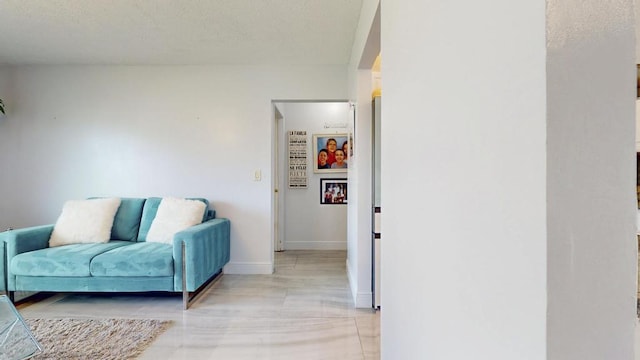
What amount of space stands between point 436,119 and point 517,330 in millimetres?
520

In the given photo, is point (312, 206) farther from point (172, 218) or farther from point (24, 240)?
point (24, 240)

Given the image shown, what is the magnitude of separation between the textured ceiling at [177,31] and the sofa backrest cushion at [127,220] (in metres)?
1.49

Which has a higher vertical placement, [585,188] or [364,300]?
[585,188]

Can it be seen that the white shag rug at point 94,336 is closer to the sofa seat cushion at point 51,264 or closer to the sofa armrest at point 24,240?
the sofa seat cushion at point 51,264

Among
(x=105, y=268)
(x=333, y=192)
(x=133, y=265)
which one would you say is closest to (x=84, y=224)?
(x=105, y=268)

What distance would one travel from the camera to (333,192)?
4820mm

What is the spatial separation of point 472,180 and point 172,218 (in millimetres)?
2909

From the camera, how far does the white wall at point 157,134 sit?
137 inches

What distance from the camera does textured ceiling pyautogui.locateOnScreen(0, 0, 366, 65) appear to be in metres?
2.30

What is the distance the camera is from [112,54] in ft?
10.4

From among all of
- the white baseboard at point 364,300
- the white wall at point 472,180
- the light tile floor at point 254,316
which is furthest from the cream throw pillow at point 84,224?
the white wall at point 472,180

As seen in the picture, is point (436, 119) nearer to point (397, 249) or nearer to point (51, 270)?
point (397, 249)

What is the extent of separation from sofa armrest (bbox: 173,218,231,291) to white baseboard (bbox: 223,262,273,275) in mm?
395

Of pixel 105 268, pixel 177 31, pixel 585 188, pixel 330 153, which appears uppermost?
pixel 177 31
